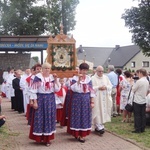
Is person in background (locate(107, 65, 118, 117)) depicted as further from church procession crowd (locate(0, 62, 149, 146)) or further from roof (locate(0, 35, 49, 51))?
roof (locate(0, 35, 49, 51))

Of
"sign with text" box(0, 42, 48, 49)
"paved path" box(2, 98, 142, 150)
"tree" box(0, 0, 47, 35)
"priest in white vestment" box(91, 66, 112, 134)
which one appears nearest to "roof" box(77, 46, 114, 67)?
"tree" box(0, 0, 47, 35)

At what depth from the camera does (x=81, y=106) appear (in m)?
8.08

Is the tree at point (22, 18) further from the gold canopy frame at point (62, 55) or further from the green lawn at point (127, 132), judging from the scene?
the gold canopy frame at point (62, 55)

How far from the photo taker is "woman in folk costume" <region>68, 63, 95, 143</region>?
316 inches

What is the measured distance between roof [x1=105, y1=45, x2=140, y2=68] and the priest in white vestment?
166ft

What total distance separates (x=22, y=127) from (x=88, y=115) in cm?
282

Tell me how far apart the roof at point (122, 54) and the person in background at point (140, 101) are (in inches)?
1988

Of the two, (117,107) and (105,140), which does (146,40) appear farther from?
(105,140)

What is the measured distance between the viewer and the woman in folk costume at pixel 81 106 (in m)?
8.04

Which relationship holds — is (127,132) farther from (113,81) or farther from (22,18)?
(22,18)

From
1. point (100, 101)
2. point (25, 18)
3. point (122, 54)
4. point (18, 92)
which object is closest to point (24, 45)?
point (25, 18)

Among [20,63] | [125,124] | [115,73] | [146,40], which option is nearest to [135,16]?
[146,40]

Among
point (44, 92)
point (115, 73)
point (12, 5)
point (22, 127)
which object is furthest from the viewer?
point (12, 5)

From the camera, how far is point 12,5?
100ft
